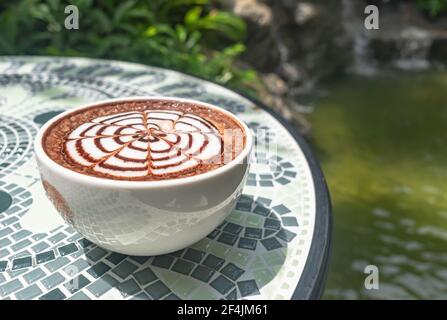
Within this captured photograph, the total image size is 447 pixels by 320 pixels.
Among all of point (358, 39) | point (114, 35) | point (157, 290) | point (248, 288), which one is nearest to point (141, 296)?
point (157, 290)

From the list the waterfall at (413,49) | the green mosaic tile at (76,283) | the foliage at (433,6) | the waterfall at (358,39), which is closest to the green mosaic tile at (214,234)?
the green mosaic tile at (76,283)

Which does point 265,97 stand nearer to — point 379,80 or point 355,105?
point 355,105

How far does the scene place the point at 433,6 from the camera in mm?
8242

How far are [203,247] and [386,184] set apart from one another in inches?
137

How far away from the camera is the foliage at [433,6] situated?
8234 mm

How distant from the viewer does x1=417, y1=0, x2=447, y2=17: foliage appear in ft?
27.0

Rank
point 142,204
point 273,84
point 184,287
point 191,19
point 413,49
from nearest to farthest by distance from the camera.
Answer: point 142,204 → point 184,287 → point 191,19 → point 273,84 → point 413,49

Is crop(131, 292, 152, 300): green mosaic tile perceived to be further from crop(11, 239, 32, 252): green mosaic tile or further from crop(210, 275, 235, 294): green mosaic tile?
crop(11, 239, 32, 252): green mosaic tile

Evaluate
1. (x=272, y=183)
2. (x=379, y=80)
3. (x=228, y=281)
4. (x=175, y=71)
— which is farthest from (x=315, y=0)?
(x=228, y=281)

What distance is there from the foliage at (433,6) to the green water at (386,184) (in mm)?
2335

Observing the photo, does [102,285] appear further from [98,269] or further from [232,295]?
[232,295]

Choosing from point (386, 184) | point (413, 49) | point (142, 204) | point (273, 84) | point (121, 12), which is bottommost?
point (386, 184)

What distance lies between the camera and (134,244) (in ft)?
3.38

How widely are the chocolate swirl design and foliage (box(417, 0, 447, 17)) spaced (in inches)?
329
